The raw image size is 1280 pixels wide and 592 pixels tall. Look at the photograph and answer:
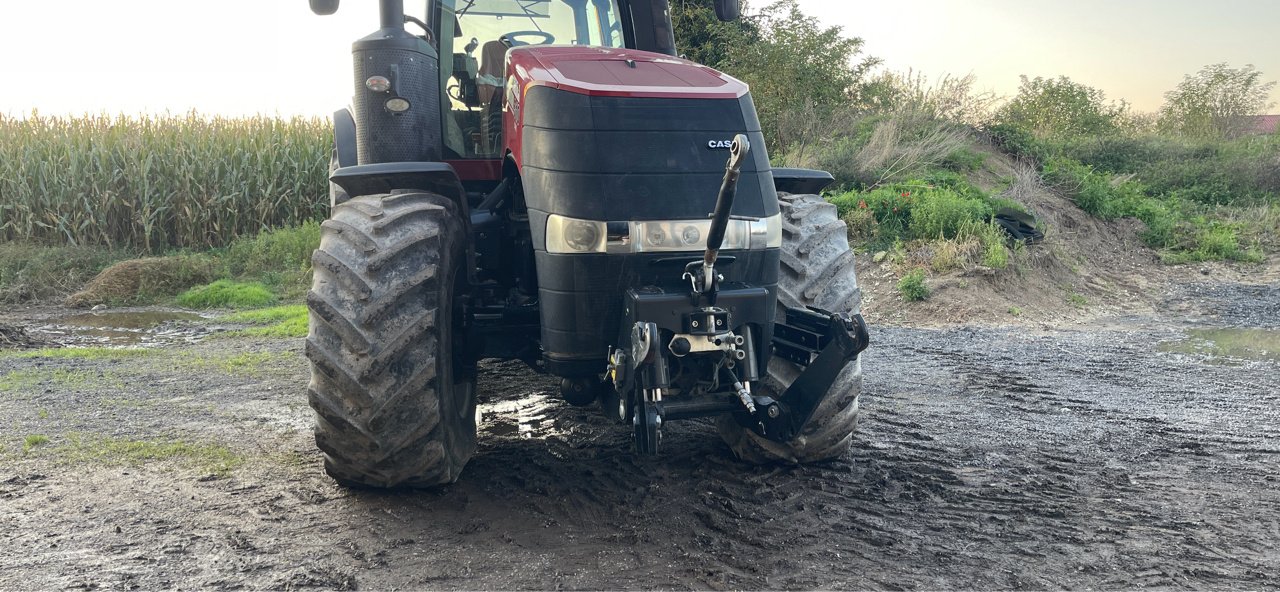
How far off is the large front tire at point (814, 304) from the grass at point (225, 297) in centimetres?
923

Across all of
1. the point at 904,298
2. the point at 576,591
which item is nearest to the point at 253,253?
the point at 904,298

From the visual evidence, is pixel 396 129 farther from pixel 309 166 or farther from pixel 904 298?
pixel 309 166

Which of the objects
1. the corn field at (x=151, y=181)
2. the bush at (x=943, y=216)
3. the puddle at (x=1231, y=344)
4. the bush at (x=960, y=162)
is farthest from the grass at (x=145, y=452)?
the bush at (x=960, y=162)

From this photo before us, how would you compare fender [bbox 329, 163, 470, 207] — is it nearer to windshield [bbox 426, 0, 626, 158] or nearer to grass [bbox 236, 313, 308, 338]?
windshield [bbox 426, 0, 626, 158]

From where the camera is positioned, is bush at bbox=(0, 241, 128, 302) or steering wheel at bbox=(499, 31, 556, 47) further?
bush at bbox=(0, 241, 128, 302)

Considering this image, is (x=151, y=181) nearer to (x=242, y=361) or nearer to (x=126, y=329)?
(x=126, y=329)

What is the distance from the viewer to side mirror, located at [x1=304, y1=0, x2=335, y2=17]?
4.70m

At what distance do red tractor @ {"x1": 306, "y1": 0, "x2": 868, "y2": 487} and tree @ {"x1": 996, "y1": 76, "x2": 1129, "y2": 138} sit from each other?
19167 millimetres

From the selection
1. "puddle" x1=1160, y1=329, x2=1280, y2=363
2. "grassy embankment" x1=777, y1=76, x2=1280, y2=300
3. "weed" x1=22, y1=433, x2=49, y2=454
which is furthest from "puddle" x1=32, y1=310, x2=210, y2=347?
"puddle" x1=1160, y1=329, x2=1280, y2=363

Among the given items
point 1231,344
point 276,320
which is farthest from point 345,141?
point 1231,344

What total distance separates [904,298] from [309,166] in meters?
10.1

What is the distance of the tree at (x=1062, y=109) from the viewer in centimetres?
2158

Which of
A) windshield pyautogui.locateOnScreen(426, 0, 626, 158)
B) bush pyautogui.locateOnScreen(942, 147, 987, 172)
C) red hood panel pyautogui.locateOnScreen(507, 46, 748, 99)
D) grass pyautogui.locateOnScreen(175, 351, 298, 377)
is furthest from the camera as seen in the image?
bush pyautogui.locateOnScreen(942, 147, 987, 172)

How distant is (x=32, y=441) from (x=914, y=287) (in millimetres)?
8336
